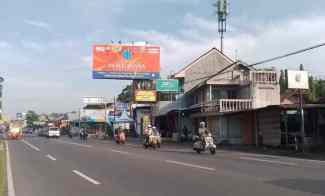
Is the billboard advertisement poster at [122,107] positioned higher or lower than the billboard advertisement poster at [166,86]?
lower

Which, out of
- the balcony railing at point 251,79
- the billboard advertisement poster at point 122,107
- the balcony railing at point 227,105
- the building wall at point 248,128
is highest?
the balcony railing at point 251,79

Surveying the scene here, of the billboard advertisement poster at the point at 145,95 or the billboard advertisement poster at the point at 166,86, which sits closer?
the billboard advertisement poster at the point at 166,86

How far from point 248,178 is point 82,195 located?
469cm

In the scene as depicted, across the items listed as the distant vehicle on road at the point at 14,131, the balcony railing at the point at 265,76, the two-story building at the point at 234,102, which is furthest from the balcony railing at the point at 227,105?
the distant vehicle on road at the point at 14,131

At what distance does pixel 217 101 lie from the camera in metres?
44.3

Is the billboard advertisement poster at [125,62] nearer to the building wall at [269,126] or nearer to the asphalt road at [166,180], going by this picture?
the building wall at [269,126]

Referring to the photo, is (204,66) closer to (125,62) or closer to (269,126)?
(125,62)

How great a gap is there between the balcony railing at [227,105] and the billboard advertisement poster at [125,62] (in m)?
7.13

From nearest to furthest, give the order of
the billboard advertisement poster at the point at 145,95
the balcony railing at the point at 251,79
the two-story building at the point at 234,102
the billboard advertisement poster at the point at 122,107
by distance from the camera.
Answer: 1. the two-story building at the point at 234,102
2. the balcony railing at the point at 251,79
3. the billboard advertisement poster at the point at 145,95
4. the billboard advertisement poster at the point at 122,107

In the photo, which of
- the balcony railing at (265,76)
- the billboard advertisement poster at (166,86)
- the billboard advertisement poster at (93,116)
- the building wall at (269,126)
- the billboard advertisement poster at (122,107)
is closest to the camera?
the building wall at (269,126)

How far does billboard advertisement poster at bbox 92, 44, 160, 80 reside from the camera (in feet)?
161

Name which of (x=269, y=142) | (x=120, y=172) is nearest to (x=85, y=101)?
(x=269, y=142)

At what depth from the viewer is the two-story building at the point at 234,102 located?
41.9 meters

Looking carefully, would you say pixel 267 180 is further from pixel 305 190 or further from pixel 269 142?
pixel 269 142
